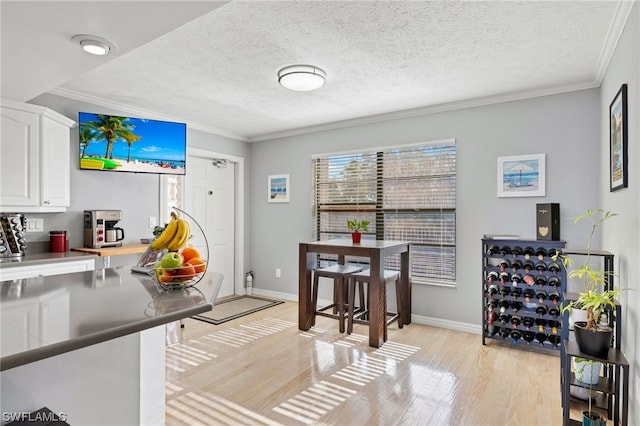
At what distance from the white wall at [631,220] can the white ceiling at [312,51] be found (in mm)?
234

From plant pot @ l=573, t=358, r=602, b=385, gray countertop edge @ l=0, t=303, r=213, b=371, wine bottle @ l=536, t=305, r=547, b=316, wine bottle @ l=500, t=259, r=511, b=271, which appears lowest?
plant pot @ l=573, t=358, r=602, b=385

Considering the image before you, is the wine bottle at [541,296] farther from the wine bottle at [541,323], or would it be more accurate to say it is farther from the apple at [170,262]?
the apple at [170,262]

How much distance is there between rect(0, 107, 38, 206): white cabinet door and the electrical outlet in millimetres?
308

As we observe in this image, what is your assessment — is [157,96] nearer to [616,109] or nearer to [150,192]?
[150,192]

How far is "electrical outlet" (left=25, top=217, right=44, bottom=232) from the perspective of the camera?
3.30m

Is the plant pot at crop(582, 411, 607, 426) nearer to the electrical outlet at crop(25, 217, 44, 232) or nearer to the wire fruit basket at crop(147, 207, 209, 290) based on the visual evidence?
the wire fruit basket at crop(147, 207, 209, 290)

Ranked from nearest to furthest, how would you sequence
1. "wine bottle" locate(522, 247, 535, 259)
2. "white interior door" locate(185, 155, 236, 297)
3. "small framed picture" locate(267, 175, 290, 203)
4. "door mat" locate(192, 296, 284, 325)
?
"wine bottle" locate(522, 247, 535, 259) → "door mat" locate(192, 296, 284, 325) → "white interior door" locate(185, 155, 236, 297) → "small framed picture" locate(267, 175, 290, 203)

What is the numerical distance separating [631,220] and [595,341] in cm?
67

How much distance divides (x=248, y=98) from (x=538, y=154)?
2856mm

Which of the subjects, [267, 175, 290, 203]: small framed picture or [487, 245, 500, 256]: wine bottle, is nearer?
[487, 245, 500, 256]: wine bottle

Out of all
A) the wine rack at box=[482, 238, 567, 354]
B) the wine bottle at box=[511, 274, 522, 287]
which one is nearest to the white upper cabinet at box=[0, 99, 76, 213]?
the wine rack at box=[482, 238, 567, 354]

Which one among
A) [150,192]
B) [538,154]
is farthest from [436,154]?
[150,192]

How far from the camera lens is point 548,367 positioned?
2.93 meters

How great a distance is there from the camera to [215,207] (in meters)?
5.18
